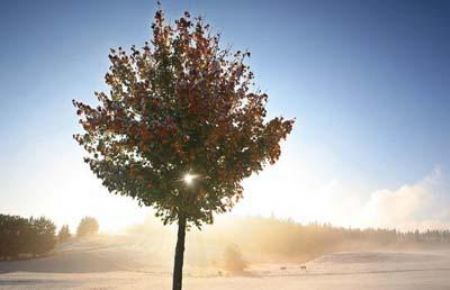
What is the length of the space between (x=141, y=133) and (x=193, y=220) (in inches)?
158

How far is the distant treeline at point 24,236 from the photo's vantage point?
269 feet

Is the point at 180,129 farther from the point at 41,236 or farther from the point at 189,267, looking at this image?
the point at 41,236

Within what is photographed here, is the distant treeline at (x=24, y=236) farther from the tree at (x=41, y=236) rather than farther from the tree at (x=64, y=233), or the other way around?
the tree at (x=64, y=233)

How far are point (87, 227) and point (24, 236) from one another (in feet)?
183

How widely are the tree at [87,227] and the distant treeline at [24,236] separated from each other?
149 feet

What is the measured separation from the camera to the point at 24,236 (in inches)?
3374

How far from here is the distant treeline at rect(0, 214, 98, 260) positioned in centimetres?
8194

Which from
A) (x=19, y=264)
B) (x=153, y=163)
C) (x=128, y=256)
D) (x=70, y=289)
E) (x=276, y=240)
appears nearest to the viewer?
(x=153, y=163)

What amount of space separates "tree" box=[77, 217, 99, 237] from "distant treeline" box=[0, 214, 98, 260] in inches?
1790

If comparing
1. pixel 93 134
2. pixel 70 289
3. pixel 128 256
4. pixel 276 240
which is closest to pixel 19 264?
pixel 128 256

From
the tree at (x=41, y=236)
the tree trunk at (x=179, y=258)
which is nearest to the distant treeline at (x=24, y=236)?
the tree at (x=41, y=236)

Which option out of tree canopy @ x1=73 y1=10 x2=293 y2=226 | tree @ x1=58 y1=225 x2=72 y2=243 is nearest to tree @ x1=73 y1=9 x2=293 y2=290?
tree canopy @ x1=73 y1=10 x2=293 y2=226

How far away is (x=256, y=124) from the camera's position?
14.5 meters

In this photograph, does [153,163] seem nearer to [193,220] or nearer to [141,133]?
[141,133]
